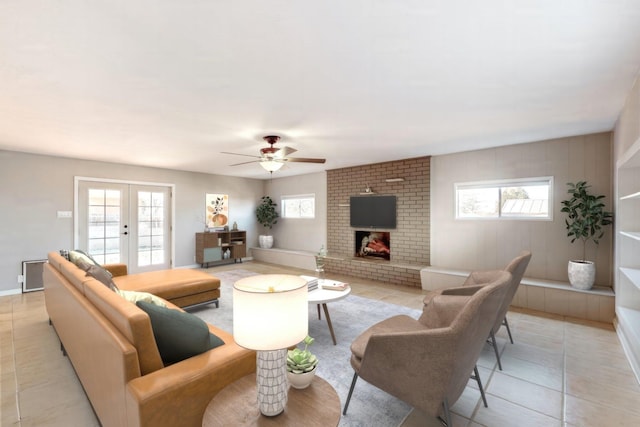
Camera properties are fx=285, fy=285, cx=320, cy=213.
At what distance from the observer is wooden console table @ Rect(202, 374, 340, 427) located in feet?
3.74

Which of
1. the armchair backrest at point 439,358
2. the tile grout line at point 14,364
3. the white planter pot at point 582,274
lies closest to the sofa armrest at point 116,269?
the tile grout line at point 14,364

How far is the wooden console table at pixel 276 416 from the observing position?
3.74ft

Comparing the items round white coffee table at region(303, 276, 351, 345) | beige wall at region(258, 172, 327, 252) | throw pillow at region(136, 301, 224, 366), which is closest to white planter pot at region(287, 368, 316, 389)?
throw pillow at region(136, 301, 224, 366)

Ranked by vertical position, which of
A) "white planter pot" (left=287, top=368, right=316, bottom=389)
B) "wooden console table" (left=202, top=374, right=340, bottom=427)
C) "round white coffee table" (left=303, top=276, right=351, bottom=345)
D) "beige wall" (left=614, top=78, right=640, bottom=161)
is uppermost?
"beige wall" (left=614, top=78, right=640, bottom=161)

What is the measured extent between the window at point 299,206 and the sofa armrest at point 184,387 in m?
5.90

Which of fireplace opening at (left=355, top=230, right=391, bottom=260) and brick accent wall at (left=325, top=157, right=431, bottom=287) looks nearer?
brick accent wall at (left=325, top=157, right=431, bottom=287)

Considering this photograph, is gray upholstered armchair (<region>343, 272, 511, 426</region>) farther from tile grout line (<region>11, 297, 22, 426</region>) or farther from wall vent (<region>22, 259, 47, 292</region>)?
wall vent (<region>22, 259, 47, 292</region>)

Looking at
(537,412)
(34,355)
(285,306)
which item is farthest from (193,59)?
(537,412)

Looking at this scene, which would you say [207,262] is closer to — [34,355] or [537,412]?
A: [34,355]

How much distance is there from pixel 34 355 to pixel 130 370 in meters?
2.41

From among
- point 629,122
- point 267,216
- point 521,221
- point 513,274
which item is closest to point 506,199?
point 521,221

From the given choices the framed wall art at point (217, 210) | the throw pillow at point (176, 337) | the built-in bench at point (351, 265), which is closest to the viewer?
the throw pillow at point (176, 337)

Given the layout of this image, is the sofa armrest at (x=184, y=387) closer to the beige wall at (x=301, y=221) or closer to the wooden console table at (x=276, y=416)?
the wooden console table at (x=276, y=416)

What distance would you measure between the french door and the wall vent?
647mm
